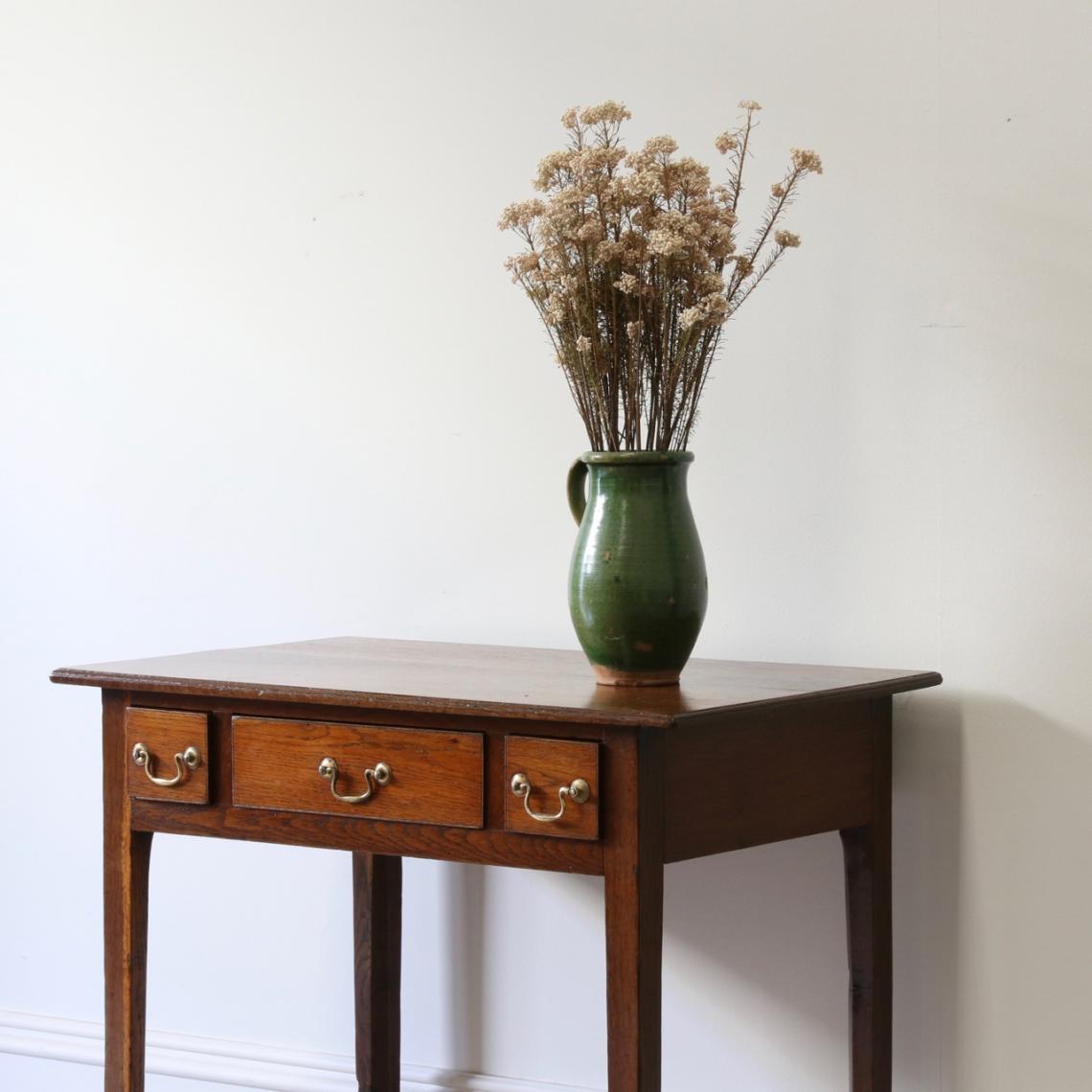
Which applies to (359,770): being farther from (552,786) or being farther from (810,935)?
(810,935)

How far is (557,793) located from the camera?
5.18ft

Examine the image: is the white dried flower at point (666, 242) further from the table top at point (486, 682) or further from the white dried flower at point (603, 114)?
the table top at point (486, 682)

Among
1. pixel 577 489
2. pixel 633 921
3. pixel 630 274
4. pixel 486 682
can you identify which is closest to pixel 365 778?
pixel 486 682

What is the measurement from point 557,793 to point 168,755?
0.52m

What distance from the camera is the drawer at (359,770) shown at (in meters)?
1.64

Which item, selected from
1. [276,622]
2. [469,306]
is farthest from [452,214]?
[276,622]

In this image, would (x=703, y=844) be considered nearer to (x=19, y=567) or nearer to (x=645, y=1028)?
(x=645, y=1028)

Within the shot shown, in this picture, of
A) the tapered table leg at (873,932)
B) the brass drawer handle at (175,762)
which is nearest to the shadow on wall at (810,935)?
the tapered table leg at (873,932)

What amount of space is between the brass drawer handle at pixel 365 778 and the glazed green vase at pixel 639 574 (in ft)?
0.92

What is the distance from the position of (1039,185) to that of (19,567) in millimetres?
1766

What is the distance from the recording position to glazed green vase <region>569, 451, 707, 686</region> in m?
1.72

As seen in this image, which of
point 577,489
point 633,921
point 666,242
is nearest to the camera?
point 633,921

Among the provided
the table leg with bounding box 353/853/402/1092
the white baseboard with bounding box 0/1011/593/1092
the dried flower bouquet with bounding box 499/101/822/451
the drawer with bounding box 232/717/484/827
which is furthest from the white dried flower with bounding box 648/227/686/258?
the white baseboard with bounding box 0/1011/593/1092

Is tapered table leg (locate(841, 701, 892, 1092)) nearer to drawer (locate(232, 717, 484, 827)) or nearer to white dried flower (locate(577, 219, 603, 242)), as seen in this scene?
drawer (locate(232, 717, 484, 827))
